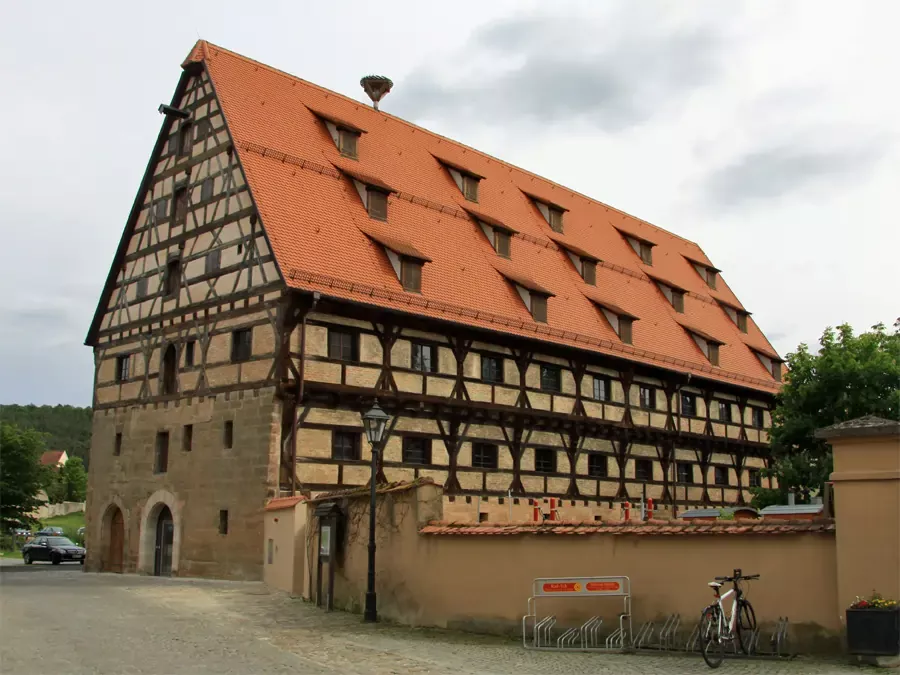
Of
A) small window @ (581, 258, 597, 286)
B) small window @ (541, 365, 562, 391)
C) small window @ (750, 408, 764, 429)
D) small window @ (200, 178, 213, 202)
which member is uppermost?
small window @ (200, 178, 213, 202)

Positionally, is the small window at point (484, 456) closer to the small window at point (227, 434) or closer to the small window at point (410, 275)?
the small window at point (410, 275)

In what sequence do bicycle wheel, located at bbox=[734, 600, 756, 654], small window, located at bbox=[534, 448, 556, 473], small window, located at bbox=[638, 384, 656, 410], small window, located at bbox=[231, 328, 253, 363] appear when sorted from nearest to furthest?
bicycle wheel, located at bbox=[734, 600, 756, 654] < small window, located at bbox=[231, 328, 253, 363] < small window, located at bbox=[534, 448, 556, 473] < small window, located at bbox=[638, 384, 656, 410]

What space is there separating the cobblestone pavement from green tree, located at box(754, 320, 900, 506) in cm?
1769

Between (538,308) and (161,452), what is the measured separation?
37.5ft

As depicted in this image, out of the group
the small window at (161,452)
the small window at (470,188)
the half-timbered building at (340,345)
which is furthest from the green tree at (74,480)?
the small window at (161,452)

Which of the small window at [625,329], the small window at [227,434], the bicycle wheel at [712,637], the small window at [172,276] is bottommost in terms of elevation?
the bicycle wheel at [712,637]

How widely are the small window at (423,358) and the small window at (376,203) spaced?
4.25m

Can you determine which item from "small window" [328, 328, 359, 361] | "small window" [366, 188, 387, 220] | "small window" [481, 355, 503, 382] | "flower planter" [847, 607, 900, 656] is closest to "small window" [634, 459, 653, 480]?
"small window" [481, 355, 503, 382]

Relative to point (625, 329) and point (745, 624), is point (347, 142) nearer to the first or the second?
point (625, 329)

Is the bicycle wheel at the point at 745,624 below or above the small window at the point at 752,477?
below

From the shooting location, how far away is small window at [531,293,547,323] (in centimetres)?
2969

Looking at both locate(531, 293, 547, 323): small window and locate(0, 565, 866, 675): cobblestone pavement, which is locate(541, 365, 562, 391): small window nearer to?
locate(531, 293, 547, 323): small window

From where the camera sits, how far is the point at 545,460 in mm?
29641

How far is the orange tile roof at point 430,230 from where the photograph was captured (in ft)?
84.0
